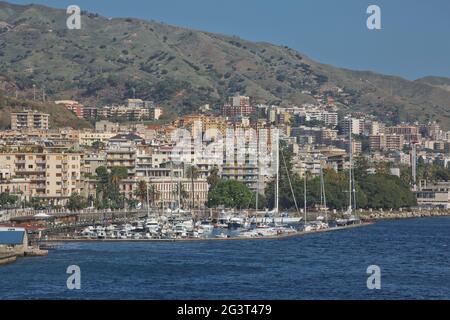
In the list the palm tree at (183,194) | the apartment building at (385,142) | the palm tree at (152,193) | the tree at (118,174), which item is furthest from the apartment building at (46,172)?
the apartment building at (385,142)

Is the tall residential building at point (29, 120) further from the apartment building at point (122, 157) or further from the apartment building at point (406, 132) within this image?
the apartment building at point (406, 132)

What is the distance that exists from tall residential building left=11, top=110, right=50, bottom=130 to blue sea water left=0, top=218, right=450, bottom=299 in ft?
183

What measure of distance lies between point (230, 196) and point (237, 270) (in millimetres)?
39041

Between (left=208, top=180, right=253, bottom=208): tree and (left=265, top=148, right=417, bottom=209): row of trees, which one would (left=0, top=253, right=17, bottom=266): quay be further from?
(left=265, top=148, right=417, bottom=209): row of trees

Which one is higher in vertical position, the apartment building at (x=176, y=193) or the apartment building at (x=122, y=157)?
the apartment building at (x=122, y=157)

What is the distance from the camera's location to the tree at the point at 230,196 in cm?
7419

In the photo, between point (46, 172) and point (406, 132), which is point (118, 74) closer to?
point (406, 132)

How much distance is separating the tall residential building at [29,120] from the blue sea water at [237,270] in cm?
5591

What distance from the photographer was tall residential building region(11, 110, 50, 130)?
104 meters

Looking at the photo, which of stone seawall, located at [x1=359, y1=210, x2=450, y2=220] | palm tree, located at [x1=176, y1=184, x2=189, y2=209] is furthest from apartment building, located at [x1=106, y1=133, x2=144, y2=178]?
stone seawall, located at [x1=359, y1=210, x2=450, y2=220]

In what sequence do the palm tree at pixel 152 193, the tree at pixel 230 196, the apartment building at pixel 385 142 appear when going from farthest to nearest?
the apartment building at pixel 385 142
the tree at pixel 230 196
the palm tree at pixel 152 193

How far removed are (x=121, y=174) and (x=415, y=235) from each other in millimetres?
22000

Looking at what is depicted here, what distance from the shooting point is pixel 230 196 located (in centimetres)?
7456

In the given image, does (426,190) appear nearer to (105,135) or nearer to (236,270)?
(105,135)
